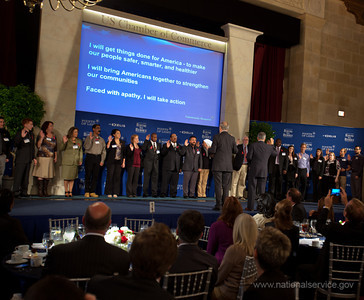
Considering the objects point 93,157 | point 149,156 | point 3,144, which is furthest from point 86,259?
point 149,156

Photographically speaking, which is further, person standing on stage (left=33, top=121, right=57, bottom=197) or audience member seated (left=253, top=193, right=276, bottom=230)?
person standing on stage (left=33, top=121, right=57, bottom=197)

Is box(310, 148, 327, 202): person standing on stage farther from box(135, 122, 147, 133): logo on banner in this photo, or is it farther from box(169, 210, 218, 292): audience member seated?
box(169, 210, 218, 292): audience member seated

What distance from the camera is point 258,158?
6.91 metres

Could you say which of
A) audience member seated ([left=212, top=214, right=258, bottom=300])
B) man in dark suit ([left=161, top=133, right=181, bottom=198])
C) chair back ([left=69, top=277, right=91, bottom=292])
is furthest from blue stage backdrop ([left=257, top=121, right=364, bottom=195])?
chair back ([left=69, top=277, right=91, bottom=292])

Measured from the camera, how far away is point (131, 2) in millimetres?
9062

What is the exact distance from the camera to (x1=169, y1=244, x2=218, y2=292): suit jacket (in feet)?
6.76

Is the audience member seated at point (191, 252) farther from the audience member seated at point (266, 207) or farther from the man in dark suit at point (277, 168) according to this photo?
the man in dark suit at point (277, 168)

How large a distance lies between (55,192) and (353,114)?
1030 centimetres

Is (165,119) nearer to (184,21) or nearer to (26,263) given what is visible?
(184,21)

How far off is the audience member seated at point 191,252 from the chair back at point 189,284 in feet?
0.16

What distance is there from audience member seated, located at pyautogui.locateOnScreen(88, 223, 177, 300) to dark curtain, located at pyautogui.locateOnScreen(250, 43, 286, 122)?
10583mm

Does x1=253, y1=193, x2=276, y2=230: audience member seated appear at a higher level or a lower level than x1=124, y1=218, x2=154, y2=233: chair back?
higher

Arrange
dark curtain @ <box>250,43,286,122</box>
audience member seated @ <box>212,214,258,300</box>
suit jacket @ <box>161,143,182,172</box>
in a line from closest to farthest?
audience member seated @ <box>212,214,258,300</box>
suit jacket @ <box>161,143,182,172</box>
dark curtain @ <box>250,43,286,122</box>

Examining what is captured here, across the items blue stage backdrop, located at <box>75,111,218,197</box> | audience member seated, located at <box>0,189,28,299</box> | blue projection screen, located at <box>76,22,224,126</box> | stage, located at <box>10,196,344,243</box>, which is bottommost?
stage, located at <box>10,196,344,243</box>
